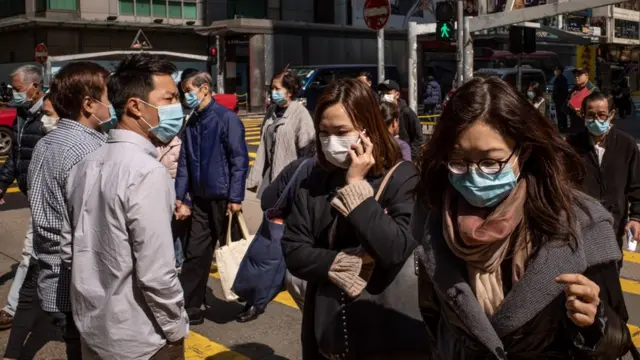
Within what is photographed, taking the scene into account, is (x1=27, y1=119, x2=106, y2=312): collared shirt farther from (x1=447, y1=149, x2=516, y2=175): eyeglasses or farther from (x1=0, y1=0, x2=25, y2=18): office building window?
(x1=0, y1=0, x2=25, y2=18): office building window

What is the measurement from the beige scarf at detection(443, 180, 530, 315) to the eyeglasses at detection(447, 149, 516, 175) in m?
0.09

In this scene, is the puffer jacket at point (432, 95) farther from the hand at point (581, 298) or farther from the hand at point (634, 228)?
the hand at point (581, 298)

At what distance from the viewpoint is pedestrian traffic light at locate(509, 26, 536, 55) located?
17.6 meters

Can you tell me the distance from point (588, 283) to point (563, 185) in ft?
1.03

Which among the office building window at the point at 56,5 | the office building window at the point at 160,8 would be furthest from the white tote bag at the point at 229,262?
the office building window at the point at 160,8

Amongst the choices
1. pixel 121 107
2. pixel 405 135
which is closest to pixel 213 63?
pixel 405 135

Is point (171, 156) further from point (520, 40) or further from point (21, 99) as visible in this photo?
point (520, 40)

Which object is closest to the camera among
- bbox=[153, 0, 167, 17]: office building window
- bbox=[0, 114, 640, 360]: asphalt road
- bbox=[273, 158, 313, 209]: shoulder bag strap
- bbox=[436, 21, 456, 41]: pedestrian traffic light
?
bbox=[273, 158, 313, 209]: shoulder bag strap

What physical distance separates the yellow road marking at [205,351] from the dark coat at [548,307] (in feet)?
10.4

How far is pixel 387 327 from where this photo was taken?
287 centimetres

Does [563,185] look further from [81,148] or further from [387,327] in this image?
[81,148]

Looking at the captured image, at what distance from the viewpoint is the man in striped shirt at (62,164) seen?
11.2 ft

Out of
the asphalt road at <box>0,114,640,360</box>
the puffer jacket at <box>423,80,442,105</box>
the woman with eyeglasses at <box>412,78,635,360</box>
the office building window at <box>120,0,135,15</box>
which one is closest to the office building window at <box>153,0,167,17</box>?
the office building window at <box>120,0,135,15</box>

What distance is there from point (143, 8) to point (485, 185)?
37206 mm
